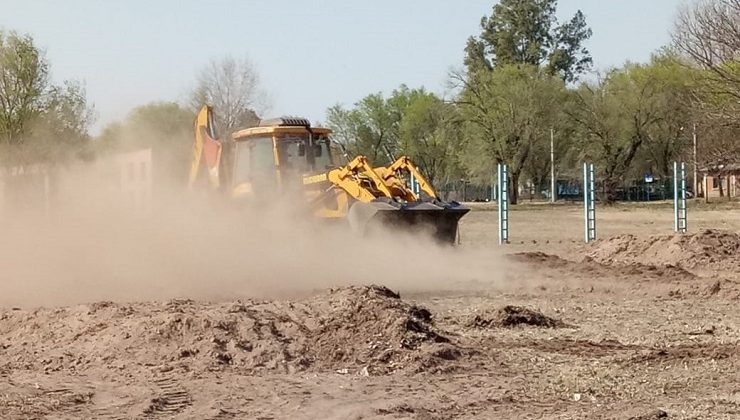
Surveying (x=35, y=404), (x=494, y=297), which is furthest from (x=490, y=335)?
(x=35, y=404)

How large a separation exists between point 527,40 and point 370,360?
3450 inches

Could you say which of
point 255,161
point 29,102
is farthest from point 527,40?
point 255,161

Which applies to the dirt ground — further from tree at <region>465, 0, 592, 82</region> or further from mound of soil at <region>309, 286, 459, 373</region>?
tree at <region>465, 0, 592, 82</region>

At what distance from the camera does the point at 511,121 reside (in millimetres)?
78312

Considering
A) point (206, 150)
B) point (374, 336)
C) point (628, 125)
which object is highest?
point (628, 125)

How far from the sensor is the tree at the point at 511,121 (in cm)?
Result: 7800

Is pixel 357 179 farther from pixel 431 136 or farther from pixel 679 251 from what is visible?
pixel 431 136

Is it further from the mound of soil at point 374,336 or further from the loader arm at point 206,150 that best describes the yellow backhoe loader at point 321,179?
the mound of soil at point 374,336

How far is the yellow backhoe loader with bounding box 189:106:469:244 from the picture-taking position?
1920 cm

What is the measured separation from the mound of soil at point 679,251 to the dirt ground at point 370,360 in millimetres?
5991

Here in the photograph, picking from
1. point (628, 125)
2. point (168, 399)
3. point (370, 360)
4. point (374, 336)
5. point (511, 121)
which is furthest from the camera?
point (511, 121)

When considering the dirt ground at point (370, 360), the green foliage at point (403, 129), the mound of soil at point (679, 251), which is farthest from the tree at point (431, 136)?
the dirt ground at point (370, 360)

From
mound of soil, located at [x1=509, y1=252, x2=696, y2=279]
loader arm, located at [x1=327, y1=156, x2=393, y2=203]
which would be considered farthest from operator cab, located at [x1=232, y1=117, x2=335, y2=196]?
mound of soil, located at [x1=509, y1=252, x2=696, y2=279]

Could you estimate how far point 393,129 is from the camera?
9906 centimetres
